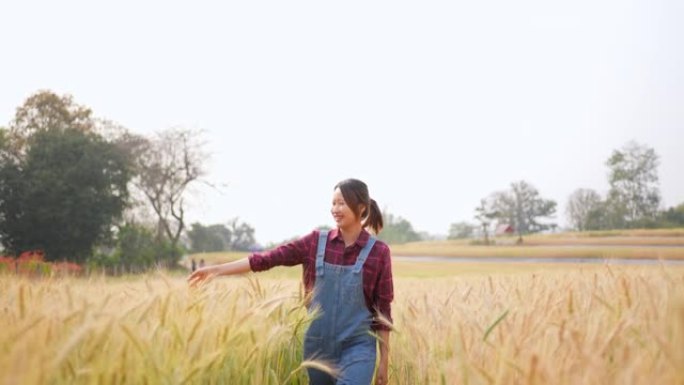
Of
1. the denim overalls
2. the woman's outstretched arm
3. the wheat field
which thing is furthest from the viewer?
the woman's outstretched arm

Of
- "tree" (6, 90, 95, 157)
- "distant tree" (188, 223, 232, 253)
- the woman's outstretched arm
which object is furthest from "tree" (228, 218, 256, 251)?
the woman's outstretched arm

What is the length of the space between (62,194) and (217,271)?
26.4m

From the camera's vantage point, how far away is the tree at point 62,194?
84.2 feet

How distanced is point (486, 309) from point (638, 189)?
180ft

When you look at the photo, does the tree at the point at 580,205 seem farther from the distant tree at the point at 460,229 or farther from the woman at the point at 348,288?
the woman at the point at 348,288

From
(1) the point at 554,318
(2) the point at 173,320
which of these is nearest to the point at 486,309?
(1) the point at 554,318

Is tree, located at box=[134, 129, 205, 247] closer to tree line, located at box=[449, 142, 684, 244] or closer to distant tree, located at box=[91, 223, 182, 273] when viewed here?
distant tree, located at box=[91, 223, 182, 273]

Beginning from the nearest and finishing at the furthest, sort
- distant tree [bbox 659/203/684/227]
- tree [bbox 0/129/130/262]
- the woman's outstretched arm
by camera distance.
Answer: the woman's outstretched arm → tree [bbox 0/129/130/262] → distant tree [bbox 659/203/684/227]

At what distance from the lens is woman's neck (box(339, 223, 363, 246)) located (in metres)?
3.36

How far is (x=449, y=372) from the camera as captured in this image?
2.07 m

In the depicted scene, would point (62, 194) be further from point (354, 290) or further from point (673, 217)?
point (673, 217)

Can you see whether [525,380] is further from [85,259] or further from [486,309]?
[85,259]

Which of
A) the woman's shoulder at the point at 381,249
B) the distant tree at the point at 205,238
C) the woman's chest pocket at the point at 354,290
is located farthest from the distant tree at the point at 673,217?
the woman's chest pocket at the point at 354,290

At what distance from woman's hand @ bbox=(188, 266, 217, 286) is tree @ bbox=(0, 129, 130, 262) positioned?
84.2 ft
